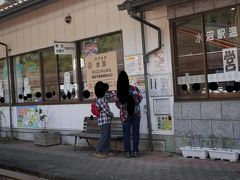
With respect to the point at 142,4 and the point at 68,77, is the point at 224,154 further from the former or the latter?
the point at 68,77

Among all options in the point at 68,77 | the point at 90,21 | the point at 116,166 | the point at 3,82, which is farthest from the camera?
the point at 3,82

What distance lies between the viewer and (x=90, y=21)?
12.4m

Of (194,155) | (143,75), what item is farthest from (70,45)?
(194,155)

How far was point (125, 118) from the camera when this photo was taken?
10219mm

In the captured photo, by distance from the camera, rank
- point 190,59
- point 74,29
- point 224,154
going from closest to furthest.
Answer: point 224,154 → point 190,59 → point 74,29

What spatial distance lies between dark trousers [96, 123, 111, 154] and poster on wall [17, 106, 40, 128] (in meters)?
4.62

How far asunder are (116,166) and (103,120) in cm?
142

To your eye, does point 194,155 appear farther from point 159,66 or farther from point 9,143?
point 9,143

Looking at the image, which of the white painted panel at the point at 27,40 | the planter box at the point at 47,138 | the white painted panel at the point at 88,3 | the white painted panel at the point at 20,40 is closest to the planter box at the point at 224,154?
the white painted panel at the point at 88,3

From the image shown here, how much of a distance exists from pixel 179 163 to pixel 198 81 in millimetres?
1822

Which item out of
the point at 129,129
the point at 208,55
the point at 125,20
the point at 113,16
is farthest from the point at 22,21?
the point at 208,55

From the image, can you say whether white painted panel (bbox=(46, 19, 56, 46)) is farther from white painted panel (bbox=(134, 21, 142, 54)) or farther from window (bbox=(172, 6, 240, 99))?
window (bbox=(172, 6, 240, 99))

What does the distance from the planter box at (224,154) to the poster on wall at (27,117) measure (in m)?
7.14

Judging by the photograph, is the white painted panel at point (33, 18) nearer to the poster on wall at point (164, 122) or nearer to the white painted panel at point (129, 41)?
the white painted panel at point (129, 41)
